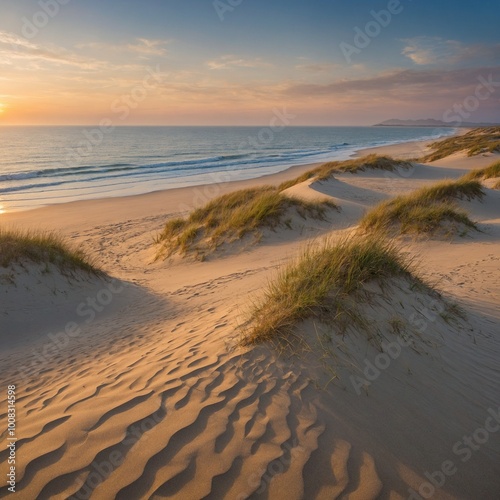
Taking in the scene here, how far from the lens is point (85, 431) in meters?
2.82

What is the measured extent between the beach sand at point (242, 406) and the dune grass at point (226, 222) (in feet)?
15.7

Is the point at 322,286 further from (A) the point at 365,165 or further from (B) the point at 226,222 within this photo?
(A) the point at 365,165

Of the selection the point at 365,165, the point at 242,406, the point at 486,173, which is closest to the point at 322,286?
the point at 242,406

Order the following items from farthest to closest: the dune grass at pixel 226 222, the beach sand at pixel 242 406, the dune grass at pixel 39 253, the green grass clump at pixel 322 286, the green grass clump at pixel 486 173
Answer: the green grass clump at pixel 486 173 → the dune grass at pixel 226 222 → the dune grass at pixel 39 253 → the green grass clump at pixel 322 286 → the beach sand at pixel 242 406

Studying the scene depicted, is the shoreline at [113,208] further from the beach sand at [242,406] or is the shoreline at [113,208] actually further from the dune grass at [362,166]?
the beach sand at [242,406]

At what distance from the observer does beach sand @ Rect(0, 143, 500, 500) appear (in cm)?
242

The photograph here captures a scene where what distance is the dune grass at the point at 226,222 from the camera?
11008 millimetres

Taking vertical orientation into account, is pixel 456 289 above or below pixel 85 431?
below

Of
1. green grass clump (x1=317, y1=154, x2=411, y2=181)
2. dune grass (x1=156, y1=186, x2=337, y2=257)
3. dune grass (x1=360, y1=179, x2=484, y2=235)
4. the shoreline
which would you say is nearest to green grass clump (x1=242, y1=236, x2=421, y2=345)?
dune grass (x1=360, y1=179, x2=484, y2=235)

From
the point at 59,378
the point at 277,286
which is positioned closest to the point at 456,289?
the point at 277,286

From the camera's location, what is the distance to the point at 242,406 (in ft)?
9.71

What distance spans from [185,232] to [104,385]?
8.00 meters

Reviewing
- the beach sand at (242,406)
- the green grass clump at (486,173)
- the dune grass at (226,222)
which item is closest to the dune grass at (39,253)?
the beach sand at (242,406)

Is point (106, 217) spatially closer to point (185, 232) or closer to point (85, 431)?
point (185, 232)
